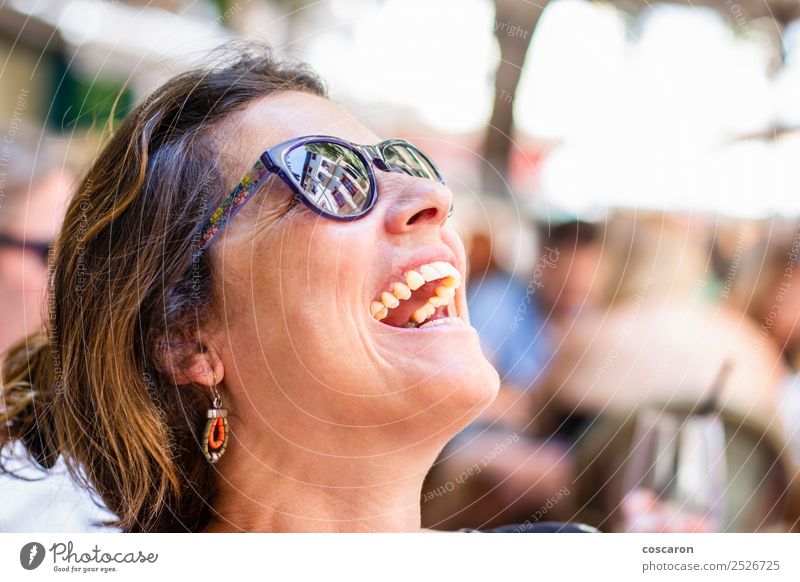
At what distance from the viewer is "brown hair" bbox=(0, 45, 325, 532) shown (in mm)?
846

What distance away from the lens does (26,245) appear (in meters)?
1.09

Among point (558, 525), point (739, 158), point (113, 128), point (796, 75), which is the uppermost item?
point (796, 75)

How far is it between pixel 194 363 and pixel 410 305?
0.25 m

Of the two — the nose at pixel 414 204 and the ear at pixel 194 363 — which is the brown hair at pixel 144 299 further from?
the nose at pixel 414 204

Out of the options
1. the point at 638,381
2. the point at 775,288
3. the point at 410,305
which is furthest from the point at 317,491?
the point at 775,288

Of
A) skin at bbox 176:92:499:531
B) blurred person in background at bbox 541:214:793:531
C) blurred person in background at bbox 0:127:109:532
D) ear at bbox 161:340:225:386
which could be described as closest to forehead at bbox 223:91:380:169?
skin at bbox 176:92:499:531

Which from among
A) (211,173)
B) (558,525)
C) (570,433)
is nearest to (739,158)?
(570,433)

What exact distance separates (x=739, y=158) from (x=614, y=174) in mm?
193

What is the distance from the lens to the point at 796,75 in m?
1.15

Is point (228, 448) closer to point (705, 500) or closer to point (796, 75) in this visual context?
point (705, 500)

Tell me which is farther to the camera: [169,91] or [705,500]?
[705,500]

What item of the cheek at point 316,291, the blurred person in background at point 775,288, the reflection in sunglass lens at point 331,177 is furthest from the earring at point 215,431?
the blurred person in background at point 775,288
